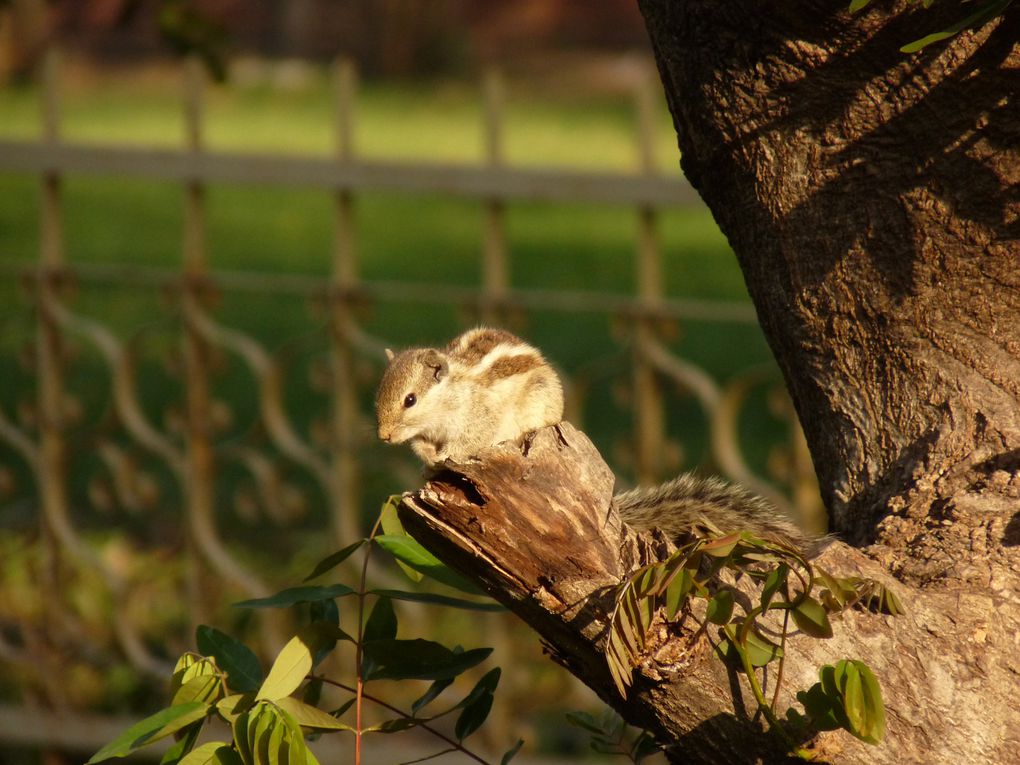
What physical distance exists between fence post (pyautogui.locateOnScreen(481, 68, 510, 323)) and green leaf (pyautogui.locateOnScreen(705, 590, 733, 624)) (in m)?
2.59

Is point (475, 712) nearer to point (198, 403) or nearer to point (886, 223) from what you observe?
point (886, 223)

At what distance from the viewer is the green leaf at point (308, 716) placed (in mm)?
1453

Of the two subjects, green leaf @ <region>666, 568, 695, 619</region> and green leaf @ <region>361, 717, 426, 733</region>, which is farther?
green leaf @ <region>361, 717, 426, 733</region>

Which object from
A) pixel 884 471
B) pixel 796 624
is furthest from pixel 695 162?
pixel 796 624

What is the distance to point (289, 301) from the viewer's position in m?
7.51

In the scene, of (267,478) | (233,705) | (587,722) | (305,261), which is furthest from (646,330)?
(305,261)

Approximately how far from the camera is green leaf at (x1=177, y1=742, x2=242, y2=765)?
53.6 inches

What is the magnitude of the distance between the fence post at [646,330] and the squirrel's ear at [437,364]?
4.82 ft

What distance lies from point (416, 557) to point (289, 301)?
6.04 meters

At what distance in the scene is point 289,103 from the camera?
933 cm

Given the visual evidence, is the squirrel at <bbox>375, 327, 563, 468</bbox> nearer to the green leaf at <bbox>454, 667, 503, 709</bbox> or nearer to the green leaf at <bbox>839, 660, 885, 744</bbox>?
the green leaf at <bbox>454, 667, 503, 709</bbox>

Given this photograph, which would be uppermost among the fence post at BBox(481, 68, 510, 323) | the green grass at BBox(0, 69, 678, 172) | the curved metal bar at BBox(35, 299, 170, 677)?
the green grass at BBox(0, 69, 678, 172)

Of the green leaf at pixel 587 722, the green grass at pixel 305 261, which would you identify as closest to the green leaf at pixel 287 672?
the green leaf at pixel 587 722

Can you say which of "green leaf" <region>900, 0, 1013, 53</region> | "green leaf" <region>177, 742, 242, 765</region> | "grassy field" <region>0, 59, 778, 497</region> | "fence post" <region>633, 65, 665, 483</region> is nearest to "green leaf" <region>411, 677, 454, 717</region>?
"green leaf" <region>177, 742, 242, 765</region>
